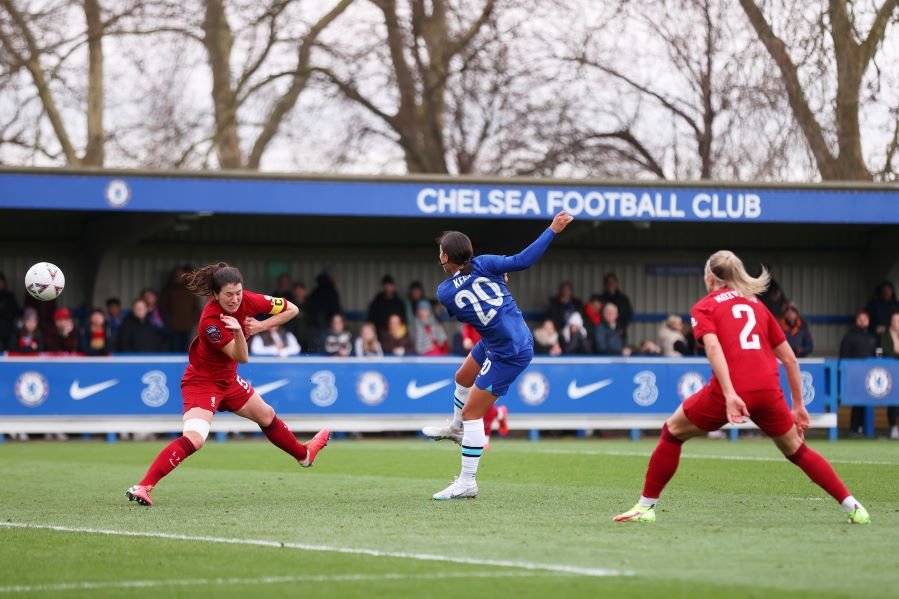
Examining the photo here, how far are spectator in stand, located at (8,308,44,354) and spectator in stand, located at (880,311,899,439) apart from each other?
1243 cm

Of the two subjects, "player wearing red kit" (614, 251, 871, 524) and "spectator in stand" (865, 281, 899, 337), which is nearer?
"player wearing red kit" (614, 251, 871, 524)

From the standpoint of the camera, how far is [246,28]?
3012cm

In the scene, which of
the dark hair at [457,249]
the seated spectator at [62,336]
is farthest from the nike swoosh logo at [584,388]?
the dark hair at [457,249]

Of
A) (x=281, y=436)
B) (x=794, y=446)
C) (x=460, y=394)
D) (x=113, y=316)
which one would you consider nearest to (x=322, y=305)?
(x=113, y=316)

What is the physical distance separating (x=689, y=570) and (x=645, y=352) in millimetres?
15762

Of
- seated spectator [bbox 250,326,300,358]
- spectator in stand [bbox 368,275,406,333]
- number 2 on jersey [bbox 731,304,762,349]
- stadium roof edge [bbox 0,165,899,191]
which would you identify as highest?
stadium roof edge [bbox 0,165,899,191]

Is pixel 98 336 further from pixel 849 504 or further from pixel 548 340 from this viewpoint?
pixel 849 504

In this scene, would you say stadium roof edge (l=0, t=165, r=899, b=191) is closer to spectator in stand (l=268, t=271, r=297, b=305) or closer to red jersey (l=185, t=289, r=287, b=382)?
spectator in stand (l=268, t=271, r=297, b=305)

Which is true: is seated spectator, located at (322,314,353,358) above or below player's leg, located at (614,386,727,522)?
above

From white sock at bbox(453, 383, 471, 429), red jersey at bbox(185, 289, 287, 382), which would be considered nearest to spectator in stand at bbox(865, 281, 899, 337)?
white sock at bbox(453, 383, 471, 429)

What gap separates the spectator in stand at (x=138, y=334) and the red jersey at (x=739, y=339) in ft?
45.8

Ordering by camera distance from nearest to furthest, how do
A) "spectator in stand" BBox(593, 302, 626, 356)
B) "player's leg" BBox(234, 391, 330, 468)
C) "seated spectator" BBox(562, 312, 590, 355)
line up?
"player's leg" BBox(234, 391, 330, 468) → "seated spectator" BBox(562, 312, 590, 355) → "spectator in stand" BBox(593, 302, 626, 356)

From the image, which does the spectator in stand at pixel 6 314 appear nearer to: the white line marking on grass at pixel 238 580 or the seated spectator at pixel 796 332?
the seated spectator at pixel 796 332

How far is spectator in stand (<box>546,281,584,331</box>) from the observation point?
2325cm
